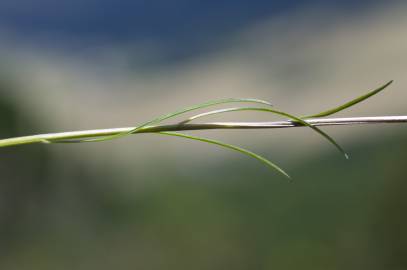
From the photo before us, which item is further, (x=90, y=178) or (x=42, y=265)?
(x=90, y=178)

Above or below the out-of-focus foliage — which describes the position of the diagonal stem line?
above

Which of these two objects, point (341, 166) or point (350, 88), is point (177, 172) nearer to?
point (341, 166)

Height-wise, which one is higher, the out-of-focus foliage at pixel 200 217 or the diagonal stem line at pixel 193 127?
the diagonal stem line at pixel 193 127

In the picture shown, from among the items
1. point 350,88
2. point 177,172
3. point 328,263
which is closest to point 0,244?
point 177,172

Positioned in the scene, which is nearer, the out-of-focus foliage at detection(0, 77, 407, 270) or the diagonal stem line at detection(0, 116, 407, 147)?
the diagonal stem line at detection(0, 116, 407, 147)

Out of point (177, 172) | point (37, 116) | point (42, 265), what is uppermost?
point (37, 116)

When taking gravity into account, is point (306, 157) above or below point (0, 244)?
above

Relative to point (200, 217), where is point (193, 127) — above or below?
above

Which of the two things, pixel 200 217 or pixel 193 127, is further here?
pixel 200 217

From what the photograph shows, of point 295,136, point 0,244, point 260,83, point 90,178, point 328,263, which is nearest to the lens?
point 328,263

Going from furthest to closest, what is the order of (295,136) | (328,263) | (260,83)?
(260,83) → (295,136) → (328,263)

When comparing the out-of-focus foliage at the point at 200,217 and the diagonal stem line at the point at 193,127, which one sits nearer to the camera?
the diagonal stem line at the point at 193,127
